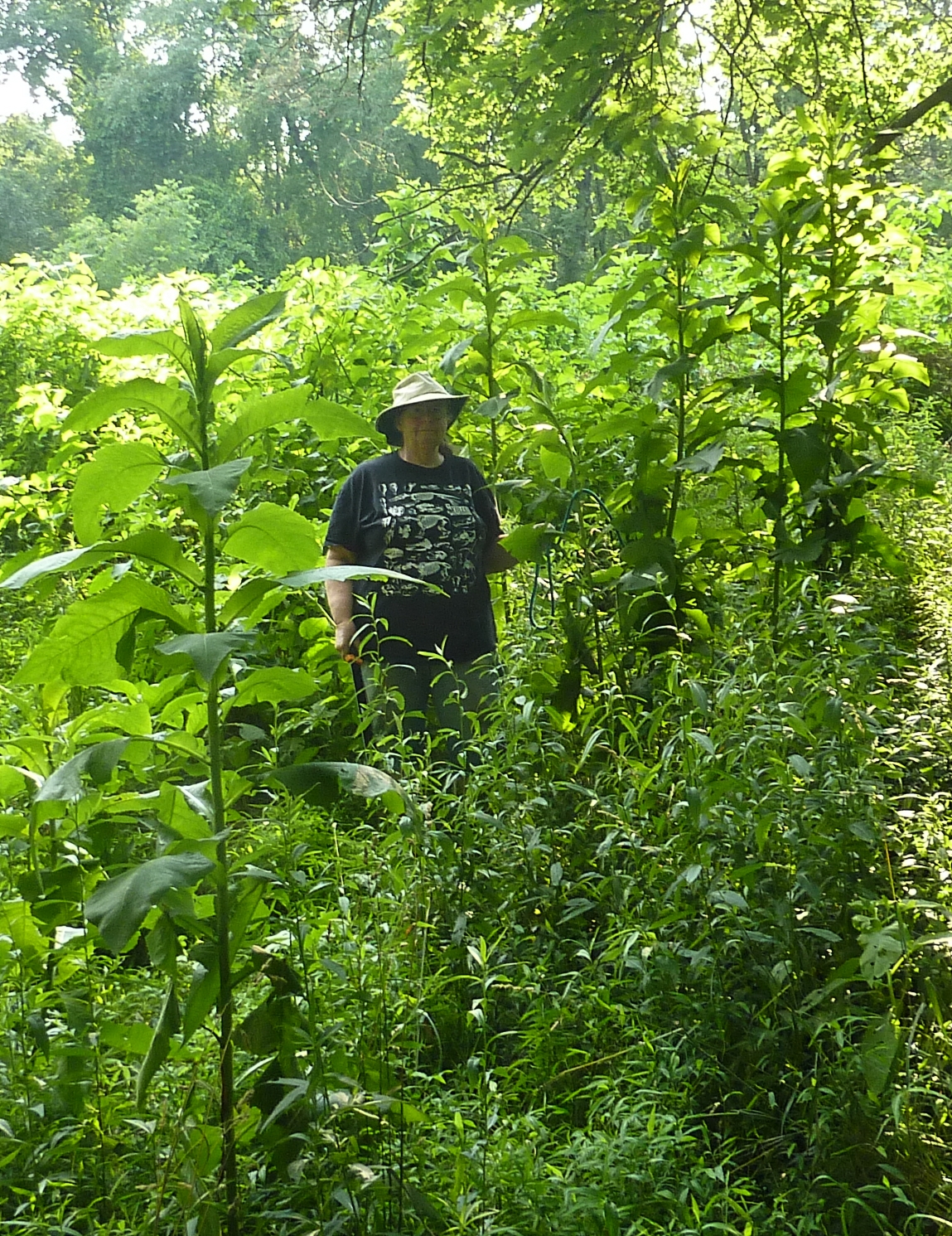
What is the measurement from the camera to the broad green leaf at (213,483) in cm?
181

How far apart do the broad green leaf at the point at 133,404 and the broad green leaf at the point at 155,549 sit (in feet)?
0.65

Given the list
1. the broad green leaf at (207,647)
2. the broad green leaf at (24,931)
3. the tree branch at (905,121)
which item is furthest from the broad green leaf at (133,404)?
the tree branch at (905,121)

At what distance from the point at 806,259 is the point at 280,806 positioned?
109 inches

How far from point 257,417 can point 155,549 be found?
30cm

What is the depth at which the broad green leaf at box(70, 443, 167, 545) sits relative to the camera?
204 cm

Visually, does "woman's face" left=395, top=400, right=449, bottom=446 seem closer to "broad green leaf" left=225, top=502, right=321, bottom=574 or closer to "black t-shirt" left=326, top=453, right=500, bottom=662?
"black t-shirt" left=326, top=453, right=500, bottom=662

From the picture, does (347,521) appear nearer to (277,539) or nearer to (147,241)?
(277,539)

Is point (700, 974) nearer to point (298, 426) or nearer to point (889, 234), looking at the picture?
point (889, 234)

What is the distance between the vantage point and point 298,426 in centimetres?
670

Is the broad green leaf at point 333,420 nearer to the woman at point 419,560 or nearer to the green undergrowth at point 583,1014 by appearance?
the green undergrowth at point 583,1014

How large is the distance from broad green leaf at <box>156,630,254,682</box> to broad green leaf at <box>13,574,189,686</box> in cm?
17

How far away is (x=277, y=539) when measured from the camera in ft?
6.75

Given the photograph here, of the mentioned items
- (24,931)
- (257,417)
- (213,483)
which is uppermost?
(257,417)

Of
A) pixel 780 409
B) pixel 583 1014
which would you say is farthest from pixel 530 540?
pixel 583 1014
